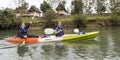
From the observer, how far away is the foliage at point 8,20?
70.3 m

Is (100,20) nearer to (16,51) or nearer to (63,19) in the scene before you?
(63,19)

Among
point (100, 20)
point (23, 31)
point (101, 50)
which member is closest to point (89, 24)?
point (100, 20)

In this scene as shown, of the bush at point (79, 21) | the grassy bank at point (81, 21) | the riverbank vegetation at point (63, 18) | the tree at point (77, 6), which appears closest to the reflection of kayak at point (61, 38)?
the riverbank vegetation at point (63, 18)

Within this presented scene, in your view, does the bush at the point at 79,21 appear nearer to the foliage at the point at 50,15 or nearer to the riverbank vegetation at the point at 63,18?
the riverbank vegetation at the point at 63,18

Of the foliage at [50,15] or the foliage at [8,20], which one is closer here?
the foliage at [8,20]

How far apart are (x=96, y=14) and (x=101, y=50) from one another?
56.5 meters

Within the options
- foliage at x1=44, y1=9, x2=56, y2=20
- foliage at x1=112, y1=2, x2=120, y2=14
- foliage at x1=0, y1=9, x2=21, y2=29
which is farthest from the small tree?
foliage at x1=112, y1=2, x2=120, y2=14

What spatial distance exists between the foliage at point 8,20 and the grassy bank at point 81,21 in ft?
15.1

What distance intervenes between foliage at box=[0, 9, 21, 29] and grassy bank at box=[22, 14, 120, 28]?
15.1 ft

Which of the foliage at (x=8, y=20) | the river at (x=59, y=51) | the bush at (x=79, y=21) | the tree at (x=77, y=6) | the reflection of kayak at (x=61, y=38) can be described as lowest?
the river at (x=59, y=51)

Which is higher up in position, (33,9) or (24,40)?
(33,9)

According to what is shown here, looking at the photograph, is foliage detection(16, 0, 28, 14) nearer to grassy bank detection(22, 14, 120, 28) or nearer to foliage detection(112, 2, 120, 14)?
grassy bank detection(22, 14, 120, 28)

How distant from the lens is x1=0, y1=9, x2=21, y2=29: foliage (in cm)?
7031

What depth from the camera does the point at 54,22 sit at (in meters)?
75.6
